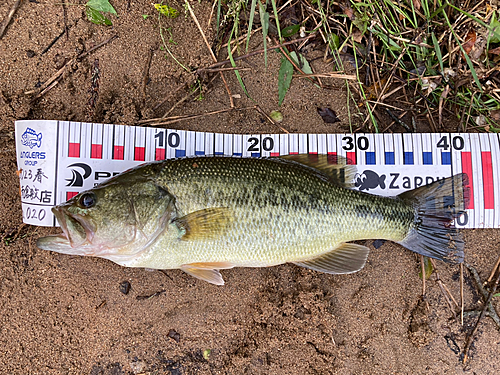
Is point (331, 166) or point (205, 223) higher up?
point (331, 166)

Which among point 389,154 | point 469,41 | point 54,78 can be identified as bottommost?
point 389,154

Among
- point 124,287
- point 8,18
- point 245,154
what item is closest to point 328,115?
point 245,154

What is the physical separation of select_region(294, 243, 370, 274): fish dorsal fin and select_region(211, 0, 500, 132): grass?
1269mm

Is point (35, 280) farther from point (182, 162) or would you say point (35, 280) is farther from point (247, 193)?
point (247, 193)

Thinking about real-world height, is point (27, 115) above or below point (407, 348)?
above

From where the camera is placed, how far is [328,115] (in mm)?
3416

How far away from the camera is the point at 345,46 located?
3.40 metres

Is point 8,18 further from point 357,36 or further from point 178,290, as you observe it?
point 357,36

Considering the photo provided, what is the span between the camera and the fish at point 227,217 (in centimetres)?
254

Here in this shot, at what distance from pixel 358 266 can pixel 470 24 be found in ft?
8.58

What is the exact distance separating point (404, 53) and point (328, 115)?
94 cm

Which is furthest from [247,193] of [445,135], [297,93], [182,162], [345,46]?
[445,135]

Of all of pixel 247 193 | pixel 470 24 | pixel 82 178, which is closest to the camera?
pixel 247 193

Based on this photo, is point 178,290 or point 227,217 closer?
point 227,217
